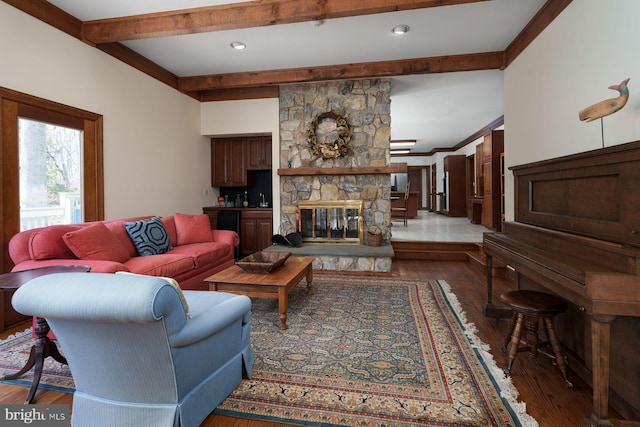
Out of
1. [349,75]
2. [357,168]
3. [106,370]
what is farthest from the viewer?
[357,168]

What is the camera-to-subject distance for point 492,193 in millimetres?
7117

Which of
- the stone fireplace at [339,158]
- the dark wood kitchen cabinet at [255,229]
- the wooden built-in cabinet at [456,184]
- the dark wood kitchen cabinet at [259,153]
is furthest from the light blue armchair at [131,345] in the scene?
the wooden built-in cabinet at [456,184]

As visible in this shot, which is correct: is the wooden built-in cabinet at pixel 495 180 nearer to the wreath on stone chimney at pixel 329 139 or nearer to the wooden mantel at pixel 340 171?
the wooden mantel at pixel 340 171

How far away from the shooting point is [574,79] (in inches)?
107

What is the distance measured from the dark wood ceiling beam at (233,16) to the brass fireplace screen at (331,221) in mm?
2720

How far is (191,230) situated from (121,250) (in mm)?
1154

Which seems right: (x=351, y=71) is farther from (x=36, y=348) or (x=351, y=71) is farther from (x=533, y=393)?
(x=36, y=348)

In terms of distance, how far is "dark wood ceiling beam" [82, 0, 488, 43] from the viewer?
9.55ft

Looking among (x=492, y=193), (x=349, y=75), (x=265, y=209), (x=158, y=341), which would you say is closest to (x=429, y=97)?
(x=349, y=75)

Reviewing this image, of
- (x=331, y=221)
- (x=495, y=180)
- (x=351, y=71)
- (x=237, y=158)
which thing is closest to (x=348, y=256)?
(x=331, y=221)

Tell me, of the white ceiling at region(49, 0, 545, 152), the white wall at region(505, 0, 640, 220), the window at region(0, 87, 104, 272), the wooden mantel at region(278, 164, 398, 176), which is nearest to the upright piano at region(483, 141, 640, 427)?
the white wall at region(505, 0, 640, 220)

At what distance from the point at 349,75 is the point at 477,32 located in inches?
67.0

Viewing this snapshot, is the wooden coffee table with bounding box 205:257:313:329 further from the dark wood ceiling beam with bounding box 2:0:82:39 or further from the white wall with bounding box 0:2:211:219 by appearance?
the dark wood ceiling beam with bounding box 2:0:82:39

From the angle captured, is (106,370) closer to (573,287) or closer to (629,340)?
(573,287)
